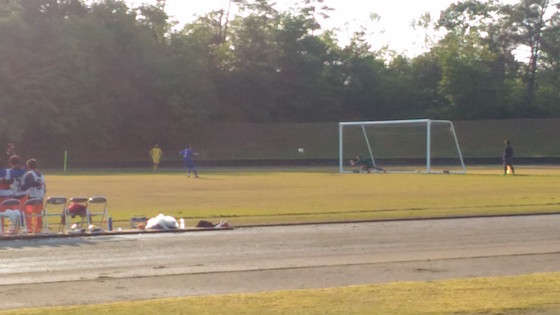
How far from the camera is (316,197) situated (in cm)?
3073

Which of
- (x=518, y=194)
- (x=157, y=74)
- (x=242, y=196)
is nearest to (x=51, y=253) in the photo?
(x=242, y=196)

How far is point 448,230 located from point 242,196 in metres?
12.6

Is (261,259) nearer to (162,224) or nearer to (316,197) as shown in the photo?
(162,224)

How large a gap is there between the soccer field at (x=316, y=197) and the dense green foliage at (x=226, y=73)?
94.6 ft

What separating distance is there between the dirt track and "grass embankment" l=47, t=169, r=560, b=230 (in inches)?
125

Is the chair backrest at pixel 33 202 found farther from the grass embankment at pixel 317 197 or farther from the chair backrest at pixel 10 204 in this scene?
the grass embankment at pixel 317 197

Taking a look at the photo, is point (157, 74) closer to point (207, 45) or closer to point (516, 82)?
point (207, 45)

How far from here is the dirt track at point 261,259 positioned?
496 inches

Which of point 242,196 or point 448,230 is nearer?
point 448,230

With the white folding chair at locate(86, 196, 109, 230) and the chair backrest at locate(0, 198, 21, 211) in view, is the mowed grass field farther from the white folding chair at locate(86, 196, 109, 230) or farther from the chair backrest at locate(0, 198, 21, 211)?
the chair backrest at locate(0, 198, 21, 211)

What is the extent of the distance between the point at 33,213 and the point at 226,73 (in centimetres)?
6921

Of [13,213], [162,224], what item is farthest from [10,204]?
[162,224]

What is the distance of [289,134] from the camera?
82000mm

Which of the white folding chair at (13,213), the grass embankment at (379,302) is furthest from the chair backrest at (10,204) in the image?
the grass embankment at (379,302)
